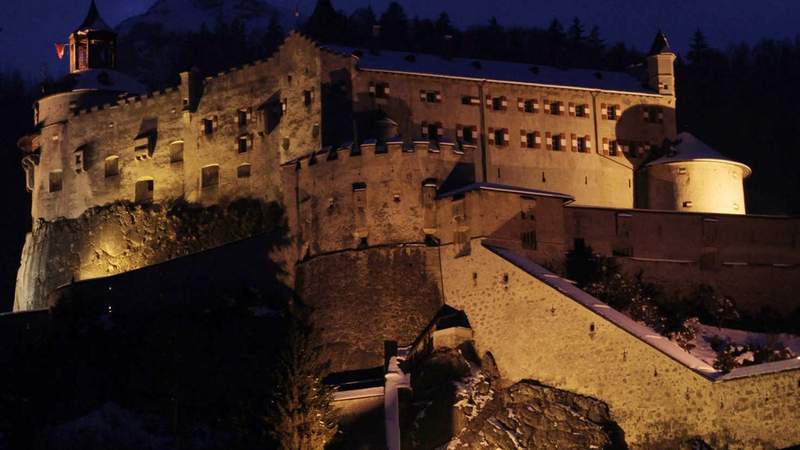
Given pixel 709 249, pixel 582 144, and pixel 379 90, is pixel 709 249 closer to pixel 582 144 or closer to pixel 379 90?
pixel 582 144

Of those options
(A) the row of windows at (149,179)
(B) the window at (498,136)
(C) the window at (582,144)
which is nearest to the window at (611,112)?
(C) the window at (582,144)

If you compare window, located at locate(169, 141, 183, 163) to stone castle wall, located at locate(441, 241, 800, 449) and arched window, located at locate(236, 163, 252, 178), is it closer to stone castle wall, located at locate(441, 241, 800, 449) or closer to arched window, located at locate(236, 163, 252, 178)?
arched window, located at locate(236, 163, 252, 178)

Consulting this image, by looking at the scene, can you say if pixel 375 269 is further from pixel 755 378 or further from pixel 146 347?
pixel 755 378

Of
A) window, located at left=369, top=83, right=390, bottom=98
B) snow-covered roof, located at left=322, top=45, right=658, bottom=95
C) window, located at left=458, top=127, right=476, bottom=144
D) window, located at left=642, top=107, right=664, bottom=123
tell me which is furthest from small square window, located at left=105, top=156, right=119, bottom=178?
window, located at left=642, top=107, right=664, bottom=123

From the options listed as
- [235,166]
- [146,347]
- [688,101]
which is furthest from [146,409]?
[688,101]

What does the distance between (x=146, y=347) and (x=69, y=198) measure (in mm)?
17806

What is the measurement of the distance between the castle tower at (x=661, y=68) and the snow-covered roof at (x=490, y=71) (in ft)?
1.59

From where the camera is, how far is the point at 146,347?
202 feet

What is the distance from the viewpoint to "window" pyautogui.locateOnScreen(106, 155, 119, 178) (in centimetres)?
7688

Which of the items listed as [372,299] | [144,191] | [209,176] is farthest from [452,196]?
[144,191]

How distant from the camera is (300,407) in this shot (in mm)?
54250

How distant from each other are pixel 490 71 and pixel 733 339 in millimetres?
18476

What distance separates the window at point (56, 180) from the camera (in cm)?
7831

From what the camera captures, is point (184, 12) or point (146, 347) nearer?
point (146, 347)
